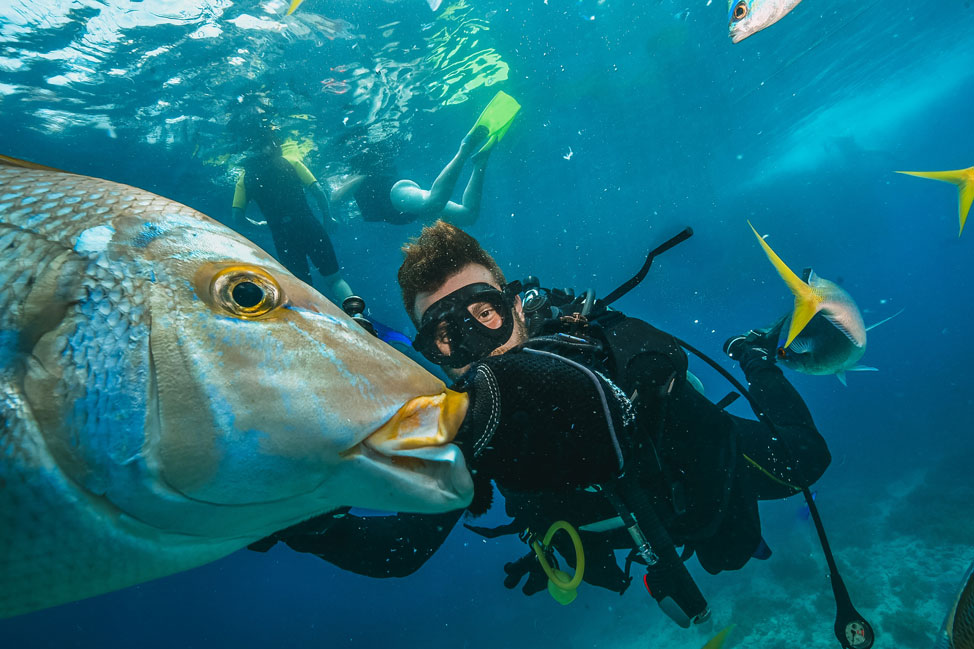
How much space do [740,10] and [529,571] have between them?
178 inches

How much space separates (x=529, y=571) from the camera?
3.12m

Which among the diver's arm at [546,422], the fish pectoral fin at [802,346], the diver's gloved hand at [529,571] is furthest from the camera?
the fish pectoral fin at [802,346]

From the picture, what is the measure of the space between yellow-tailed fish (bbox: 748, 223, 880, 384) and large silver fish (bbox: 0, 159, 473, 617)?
3576 millimetres

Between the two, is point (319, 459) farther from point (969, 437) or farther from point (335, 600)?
point (969, 437)

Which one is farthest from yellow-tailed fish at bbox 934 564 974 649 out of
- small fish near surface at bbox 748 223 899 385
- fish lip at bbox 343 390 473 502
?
small fish near surface at bbox 748 223 899 385

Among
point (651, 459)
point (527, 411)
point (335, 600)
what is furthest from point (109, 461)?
point (335, 600)

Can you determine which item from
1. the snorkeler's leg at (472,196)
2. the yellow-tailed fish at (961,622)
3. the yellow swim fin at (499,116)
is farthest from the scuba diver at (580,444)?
the yellow swim fin at (499,116)

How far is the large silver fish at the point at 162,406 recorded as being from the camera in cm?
69

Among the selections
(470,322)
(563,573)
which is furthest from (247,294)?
(563,573)

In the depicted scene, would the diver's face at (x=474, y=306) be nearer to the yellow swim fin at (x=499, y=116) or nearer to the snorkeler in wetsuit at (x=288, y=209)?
the snorkeler in wetsuit at (x=288, y=209)

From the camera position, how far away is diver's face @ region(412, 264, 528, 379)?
2822 mm

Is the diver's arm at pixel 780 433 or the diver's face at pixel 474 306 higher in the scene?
the diver's face at pixel 474 306

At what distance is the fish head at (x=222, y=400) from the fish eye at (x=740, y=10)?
3.92m

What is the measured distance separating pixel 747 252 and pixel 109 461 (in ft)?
171
